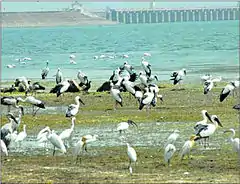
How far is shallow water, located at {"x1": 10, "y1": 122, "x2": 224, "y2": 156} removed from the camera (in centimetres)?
1495

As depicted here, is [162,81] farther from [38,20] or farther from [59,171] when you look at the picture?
[38,20]

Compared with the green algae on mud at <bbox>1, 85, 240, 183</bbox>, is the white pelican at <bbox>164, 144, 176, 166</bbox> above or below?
above

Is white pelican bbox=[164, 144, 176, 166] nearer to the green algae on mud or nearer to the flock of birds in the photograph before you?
the flock of birds

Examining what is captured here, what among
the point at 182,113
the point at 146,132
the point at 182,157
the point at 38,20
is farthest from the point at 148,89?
the point at 38,20

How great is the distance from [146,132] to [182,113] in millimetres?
2962

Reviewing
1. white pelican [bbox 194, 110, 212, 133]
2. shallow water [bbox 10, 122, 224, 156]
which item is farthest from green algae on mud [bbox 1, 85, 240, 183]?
white pelican [bbox 194, 110, 212, 133]

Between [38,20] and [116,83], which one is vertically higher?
[116,83]

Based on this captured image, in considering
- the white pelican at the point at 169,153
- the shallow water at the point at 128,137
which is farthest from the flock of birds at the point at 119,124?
the shallow water at the point at 128,137

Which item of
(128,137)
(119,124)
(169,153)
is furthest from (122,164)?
(119,124)

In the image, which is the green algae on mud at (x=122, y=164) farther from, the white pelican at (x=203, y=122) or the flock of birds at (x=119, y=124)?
the white pelican at (x=203, y=122)

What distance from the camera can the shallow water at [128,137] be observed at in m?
14.9

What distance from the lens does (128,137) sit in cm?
1612

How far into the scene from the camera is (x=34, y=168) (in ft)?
42.5

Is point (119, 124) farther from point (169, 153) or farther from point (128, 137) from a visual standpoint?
point (169, 153)
